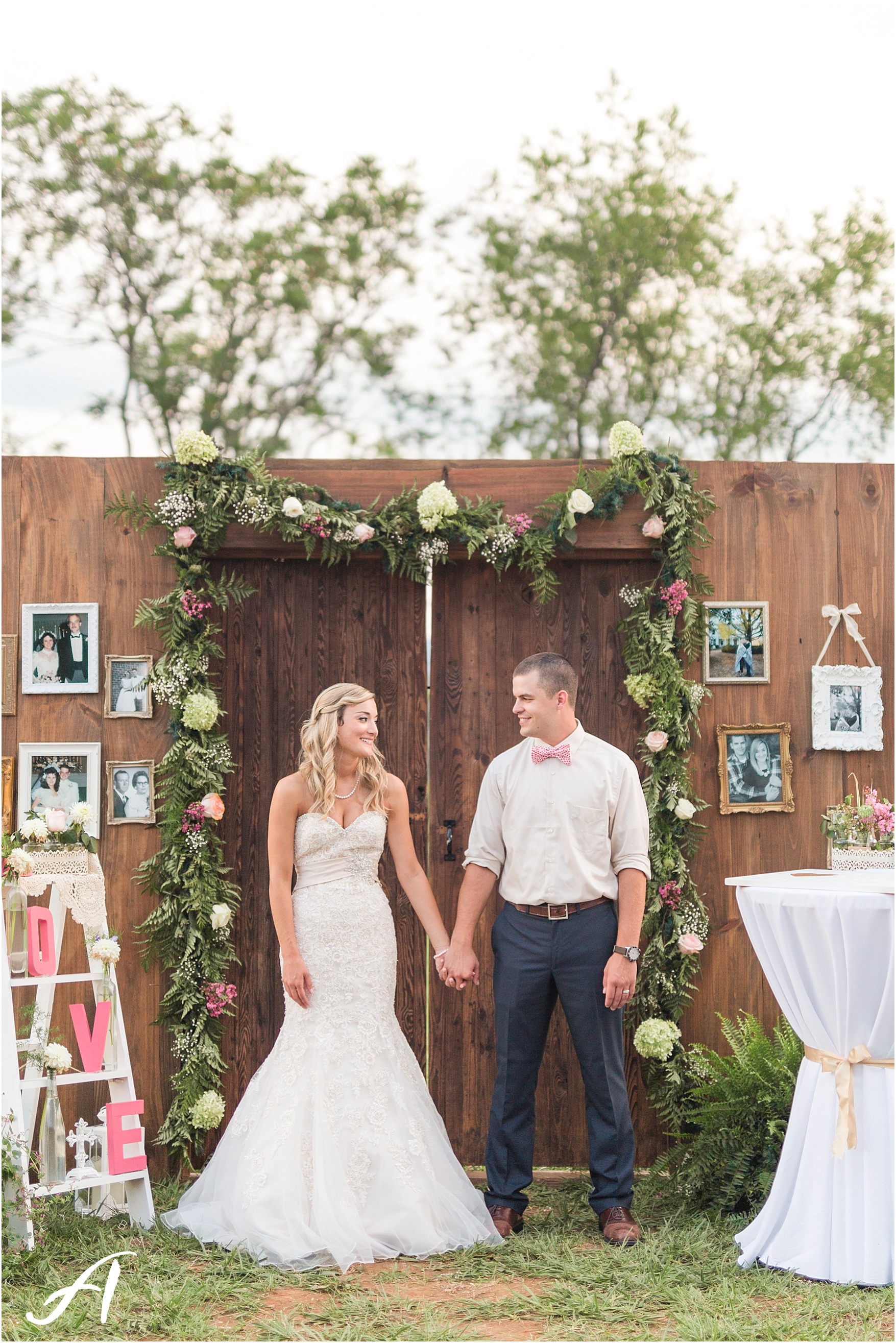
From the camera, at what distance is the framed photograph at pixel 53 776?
444cm

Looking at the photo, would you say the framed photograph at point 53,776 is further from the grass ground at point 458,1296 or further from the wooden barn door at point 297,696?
the grass ground at point 458,1296

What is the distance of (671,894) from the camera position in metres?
4.34

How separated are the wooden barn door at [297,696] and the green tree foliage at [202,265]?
312 inches

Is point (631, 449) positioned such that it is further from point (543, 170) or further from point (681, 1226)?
point (543, 170)

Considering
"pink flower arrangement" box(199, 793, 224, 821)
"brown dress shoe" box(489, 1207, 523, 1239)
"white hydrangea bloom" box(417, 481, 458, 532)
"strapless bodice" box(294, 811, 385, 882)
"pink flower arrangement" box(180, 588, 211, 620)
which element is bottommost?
"brown dress shoe" box(489, 1207, 523, 1239)

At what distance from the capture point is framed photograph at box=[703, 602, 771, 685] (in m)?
4.57

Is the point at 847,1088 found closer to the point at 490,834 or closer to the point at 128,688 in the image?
the point at 490,834

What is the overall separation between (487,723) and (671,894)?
1010mm

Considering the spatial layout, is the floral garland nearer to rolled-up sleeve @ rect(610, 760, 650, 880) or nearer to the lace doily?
the lace doily

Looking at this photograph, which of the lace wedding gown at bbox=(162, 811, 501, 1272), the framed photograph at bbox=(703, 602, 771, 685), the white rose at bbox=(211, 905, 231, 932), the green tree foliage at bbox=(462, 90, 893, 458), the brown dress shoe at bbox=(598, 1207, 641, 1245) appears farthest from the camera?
the green tree foliage at bbox=(462, 90, 893, 458)

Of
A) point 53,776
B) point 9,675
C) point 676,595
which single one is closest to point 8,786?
point 53,776

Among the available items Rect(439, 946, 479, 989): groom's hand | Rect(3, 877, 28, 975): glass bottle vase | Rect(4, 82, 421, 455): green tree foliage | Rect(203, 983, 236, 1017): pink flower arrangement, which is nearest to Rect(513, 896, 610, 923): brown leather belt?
Rect(439, 946, 479, 989): groom's hand

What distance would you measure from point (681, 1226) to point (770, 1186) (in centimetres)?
33

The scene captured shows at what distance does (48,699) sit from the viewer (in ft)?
14.7
